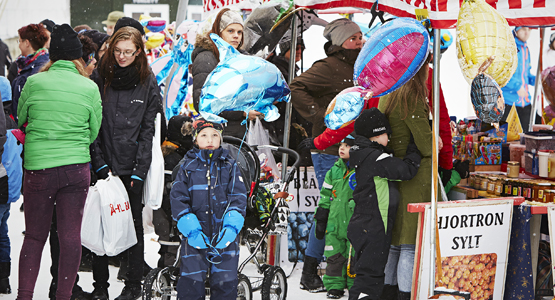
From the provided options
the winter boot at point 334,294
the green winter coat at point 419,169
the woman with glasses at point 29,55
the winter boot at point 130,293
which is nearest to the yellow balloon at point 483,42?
the green winter coat at point 419,169

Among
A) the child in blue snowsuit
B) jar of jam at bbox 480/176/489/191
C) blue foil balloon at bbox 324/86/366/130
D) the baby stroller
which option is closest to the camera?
blue foil balloon at bbox 324/86/366/130

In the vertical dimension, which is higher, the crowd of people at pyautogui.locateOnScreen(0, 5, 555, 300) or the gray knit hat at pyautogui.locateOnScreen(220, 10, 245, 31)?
the gray knit hat at pyautogui.locateOnScreen(220, 10, 245, 31)

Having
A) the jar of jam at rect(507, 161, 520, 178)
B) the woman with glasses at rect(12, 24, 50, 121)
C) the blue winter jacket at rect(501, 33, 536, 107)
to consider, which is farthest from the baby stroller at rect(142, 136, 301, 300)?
the blue winter jacket at rect(501, 33, 536, 107)

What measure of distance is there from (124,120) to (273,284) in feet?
4.79

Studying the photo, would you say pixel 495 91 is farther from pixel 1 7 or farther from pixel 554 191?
pixel 1 7

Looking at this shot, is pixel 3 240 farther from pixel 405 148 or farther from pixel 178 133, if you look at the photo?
pixel 405 148

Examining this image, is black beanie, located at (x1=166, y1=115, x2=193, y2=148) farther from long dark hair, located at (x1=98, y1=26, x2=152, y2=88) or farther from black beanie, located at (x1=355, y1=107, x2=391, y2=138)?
black beanie, located at (x1=355, y1=107, x2=391, y2=138)

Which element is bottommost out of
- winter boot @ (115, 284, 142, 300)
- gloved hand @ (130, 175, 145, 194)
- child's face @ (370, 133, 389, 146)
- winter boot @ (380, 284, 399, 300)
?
winter boot @ (115, 284, 142, 300)

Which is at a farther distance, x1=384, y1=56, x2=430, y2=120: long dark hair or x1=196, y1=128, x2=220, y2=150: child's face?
x1=384, y1=56, x2=430, y2=120: long dark hair

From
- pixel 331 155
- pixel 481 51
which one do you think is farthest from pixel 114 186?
pixel 481 51

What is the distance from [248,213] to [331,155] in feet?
3.48

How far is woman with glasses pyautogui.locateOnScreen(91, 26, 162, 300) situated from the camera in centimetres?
379

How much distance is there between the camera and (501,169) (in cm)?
462

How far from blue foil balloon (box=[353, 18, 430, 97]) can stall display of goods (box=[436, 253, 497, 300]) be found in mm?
1195
